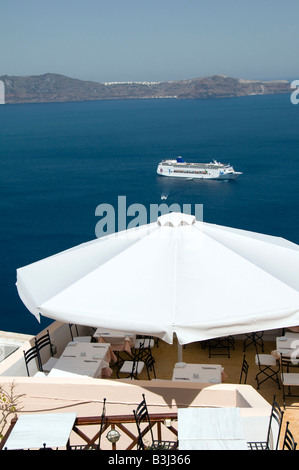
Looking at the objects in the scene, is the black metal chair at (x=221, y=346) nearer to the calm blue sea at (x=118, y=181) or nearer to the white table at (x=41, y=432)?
the white table at (x=41, y=432)

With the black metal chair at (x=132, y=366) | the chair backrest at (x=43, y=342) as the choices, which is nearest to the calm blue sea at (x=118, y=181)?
the black metal chair at (x=132, y=366)

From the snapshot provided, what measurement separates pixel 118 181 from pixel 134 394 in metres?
63.7

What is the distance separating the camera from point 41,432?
362 cm

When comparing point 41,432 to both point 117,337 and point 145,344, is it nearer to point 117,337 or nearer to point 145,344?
point 117,337

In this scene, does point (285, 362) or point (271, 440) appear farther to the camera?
point (285, 362)

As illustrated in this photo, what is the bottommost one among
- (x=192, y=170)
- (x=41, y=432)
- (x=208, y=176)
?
(x=208, y=176)

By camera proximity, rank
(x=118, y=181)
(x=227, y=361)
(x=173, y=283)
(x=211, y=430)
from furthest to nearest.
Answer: (x=118, y=181) < (x=227, y=361) < (x=173, y=283) < (x=211, y=430)

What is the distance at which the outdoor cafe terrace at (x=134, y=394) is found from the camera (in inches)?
152

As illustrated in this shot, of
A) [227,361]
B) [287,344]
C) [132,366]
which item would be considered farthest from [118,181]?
[287,344]

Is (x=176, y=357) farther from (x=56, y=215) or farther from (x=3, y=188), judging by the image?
(x=3, y=188)

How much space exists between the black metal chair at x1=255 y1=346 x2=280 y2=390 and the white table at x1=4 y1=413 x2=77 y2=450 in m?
2.96

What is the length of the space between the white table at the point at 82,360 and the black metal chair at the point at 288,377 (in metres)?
2.06

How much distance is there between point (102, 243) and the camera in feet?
20.4

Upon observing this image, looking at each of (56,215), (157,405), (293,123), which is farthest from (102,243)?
(293,123)
